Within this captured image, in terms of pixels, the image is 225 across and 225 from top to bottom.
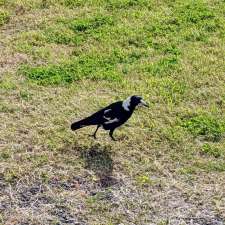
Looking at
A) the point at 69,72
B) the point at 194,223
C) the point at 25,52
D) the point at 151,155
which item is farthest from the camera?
the point at 25,52

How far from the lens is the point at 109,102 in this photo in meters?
7.54

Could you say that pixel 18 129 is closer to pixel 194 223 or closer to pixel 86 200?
pixel 86 200

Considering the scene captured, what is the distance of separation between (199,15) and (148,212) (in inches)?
176

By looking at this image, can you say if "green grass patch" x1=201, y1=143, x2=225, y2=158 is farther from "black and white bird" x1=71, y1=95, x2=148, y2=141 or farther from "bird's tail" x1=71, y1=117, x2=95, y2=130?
"bird's tail" x1=71, y1=117, x2=95, y2=130

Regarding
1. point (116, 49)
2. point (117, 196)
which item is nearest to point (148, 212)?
point (117, 196)

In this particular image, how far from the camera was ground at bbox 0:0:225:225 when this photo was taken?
6.01 meters

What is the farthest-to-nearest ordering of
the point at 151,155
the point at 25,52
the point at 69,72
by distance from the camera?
1. the point at 25,52
2. the point at 69,72
3. the point at 151,155

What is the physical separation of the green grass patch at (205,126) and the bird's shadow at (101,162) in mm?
984

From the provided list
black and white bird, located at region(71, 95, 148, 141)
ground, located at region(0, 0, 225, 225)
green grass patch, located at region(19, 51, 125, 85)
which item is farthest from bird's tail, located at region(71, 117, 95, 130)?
green grass patch, located at region(19, 51, 125, 85)

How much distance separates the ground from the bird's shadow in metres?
0.01

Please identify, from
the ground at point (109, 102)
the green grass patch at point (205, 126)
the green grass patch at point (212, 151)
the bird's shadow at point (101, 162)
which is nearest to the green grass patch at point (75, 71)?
the ground at point (109, 102)

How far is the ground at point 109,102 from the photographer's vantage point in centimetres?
601

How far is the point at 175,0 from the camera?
32.9 feet

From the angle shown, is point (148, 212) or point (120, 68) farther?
point (120, 68)
